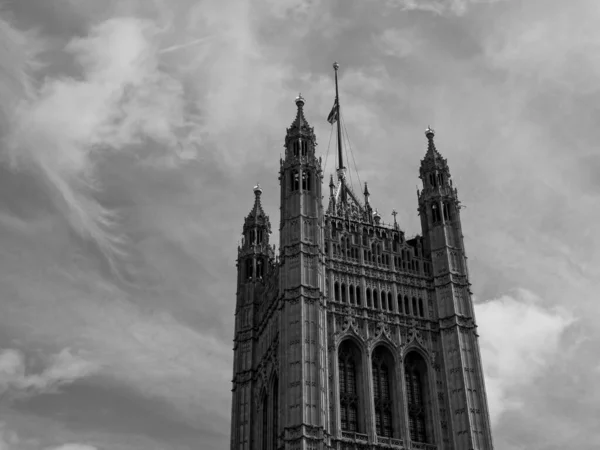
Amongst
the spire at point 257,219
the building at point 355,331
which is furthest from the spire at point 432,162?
the spire at point 257,219

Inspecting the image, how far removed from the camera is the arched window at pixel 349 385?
193 feet

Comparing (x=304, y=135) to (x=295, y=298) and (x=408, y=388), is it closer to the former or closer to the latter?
(x=295, y=298)

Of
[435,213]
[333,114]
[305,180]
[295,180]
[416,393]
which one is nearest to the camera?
[416,393]

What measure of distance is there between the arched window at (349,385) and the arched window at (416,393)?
3582mm

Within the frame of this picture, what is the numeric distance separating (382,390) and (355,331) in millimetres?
4371

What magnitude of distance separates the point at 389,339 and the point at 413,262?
7889mm

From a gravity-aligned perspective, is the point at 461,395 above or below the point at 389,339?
below

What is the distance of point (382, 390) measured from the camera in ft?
201

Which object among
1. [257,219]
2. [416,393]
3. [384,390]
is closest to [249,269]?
[257,219]

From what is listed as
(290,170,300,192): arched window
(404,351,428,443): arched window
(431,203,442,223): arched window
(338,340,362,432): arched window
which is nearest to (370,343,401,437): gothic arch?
(404,351,428,443): arched window

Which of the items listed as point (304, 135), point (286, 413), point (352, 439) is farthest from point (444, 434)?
point (304, 135)

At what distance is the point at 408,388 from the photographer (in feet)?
203

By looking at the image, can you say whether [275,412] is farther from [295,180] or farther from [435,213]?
[435,213]

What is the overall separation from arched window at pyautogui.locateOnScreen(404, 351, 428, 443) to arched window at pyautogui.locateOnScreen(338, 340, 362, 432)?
11.8 feet
